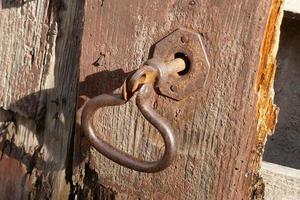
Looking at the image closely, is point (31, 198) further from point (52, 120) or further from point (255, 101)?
point (255, 101)

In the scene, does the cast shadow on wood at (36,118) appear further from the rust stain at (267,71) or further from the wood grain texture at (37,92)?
the rust stain at (267,71)

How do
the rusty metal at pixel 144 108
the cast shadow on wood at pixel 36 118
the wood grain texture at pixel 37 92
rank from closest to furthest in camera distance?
the rusty metal at pixel 144 108, the cast shadow on wood at pixel 36 118, the wood grain texture at pixel 37 92

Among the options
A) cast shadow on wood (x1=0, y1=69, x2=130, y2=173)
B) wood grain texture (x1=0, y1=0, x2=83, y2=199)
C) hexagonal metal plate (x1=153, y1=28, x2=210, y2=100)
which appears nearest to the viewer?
hexagonal metal plate (x1=153, y1=28, x2=210, y2=100)

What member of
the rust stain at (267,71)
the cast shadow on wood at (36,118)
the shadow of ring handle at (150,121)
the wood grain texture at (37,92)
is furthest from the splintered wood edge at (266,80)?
the wood grain texture at (37,92)

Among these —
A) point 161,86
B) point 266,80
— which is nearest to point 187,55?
point 161,86

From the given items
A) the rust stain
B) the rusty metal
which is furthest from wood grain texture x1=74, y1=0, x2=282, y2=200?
the rusty metal

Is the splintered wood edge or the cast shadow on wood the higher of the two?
the splintered wood edge

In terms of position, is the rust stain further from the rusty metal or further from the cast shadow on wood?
the cast shadow on wood
